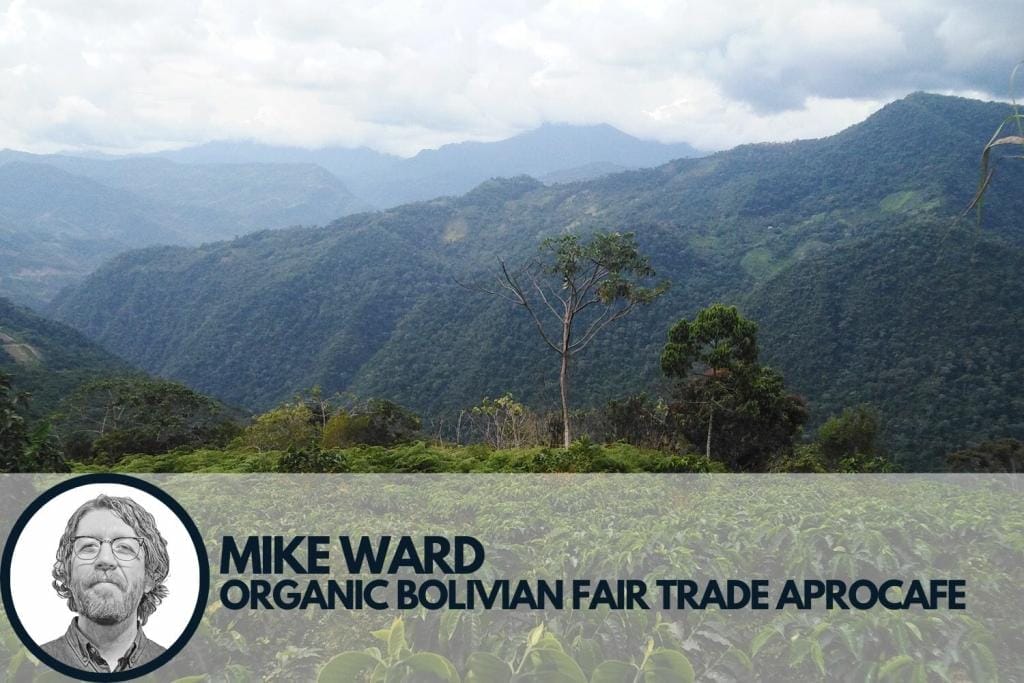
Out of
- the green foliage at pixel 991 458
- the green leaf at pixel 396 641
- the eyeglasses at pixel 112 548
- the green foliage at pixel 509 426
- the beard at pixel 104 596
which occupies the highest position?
the eyeglasses at pixel 112 548

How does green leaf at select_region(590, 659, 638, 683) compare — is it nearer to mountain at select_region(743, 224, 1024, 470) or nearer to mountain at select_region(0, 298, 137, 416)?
Result: mountain at select_region(743, 224, 1024, 470)

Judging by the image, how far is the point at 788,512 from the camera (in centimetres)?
340

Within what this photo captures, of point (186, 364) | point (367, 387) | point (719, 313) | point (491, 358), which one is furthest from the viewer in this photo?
point (186, 364)

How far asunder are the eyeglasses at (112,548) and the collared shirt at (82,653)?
204 millimetres

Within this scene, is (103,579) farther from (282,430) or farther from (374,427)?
(282,430)

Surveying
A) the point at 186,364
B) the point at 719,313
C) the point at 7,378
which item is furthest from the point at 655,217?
the point at 7,378

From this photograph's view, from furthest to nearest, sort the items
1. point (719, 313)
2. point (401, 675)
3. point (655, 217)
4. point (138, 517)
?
point (655, 217) < point (719, 313) < point (138, 517) < point (401, 675)

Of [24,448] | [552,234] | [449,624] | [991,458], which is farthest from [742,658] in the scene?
[552,234]

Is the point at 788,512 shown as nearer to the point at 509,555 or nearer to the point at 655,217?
the point at 509,555

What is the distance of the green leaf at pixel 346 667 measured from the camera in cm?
193

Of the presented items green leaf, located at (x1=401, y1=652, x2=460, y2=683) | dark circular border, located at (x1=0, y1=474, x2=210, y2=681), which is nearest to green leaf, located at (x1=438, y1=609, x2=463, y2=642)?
green leaf, located at (x1=401, y1=652, x2=460, y2=683)

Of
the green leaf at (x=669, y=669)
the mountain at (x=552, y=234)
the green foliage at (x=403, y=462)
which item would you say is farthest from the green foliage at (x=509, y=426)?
the mountain at (x=552, y=234)

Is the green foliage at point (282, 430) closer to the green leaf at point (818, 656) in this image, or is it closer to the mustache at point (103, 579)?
the mustache at point (103, 579)

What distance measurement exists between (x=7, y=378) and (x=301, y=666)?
450cm
